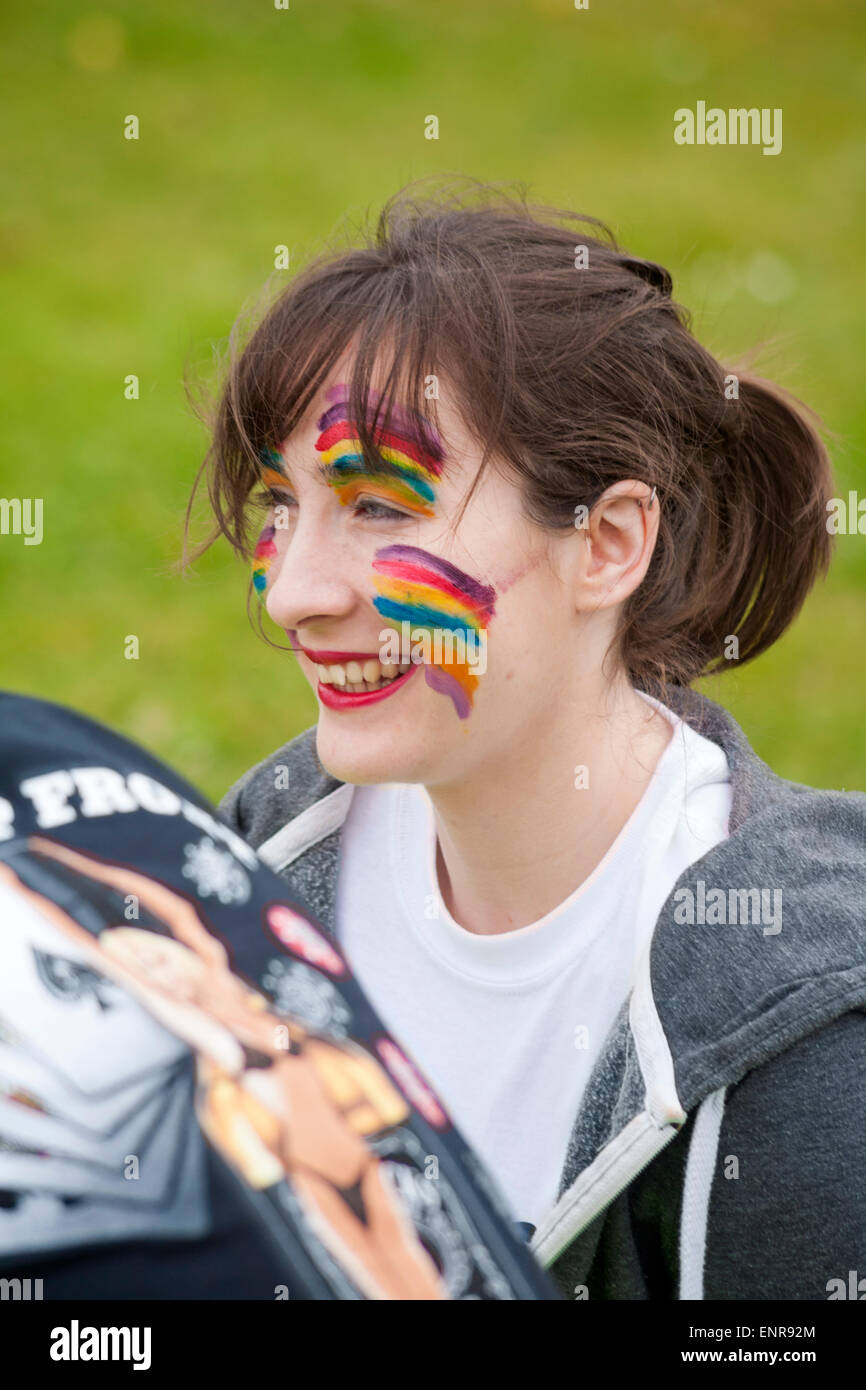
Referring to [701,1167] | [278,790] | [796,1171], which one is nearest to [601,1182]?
[701,1167]

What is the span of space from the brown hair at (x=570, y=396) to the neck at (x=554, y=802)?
0.14 m

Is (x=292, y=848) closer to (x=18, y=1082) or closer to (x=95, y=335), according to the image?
(x=18, y=1082)

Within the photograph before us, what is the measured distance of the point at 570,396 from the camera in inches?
83.7

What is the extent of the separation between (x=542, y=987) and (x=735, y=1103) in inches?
15.1

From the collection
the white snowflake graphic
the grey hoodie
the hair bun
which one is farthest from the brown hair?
the white snowflake graphic

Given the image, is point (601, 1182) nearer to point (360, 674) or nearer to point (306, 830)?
point (360, 674)

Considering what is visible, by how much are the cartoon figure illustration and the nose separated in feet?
2.75

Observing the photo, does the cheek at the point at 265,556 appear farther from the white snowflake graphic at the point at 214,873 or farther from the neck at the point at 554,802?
the white snowflake graphic at the point at 214,873

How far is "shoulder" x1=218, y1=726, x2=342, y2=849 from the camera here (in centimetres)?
256

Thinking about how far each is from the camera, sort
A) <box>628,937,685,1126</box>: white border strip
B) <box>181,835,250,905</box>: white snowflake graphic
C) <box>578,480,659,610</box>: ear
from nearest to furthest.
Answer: <box>181,835,250,905</box>: white snowflake graphic < <box>628,937,685,1126</box>: white border strip < <box>578,480,659,610</box>: ear

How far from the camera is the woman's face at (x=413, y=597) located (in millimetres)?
2080

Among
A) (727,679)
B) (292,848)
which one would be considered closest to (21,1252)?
(292,848)

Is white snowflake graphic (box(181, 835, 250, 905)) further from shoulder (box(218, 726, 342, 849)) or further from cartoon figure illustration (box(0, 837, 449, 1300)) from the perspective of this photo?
shoulder (box(218, 726, 342, 849))

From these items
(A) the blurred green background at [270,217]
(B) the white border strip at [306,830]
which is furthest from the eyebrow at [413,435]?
(A) the blurred green background at [270,217]
